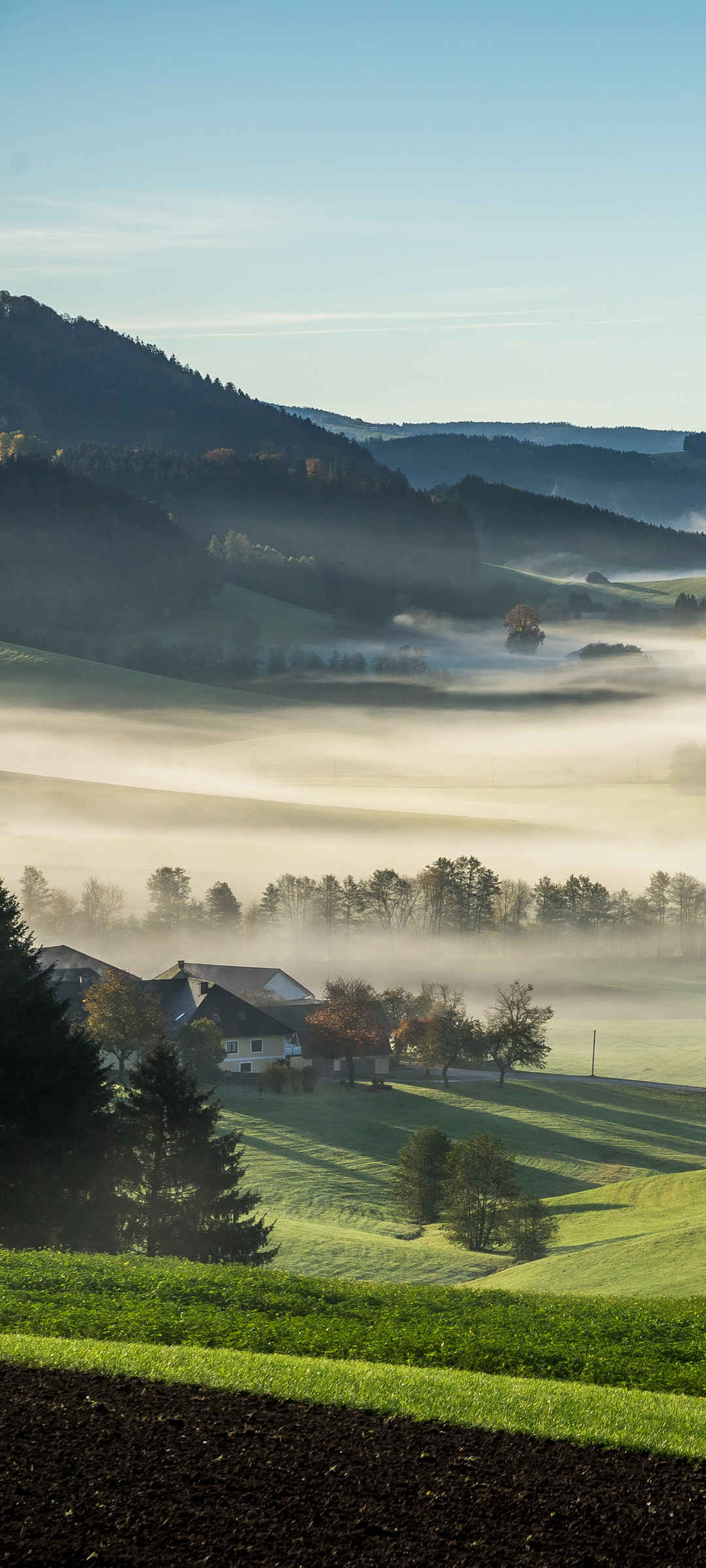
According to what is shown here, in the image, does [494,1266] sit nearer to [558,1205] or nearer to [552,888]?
[558,1205]

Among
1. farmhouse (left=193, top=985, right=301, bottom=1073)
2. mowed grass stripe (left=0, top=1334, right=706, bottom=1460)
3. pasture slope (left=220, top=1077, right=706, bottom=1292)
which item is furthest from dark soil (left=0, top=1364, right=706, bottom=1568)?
farmhouse (left=193, top=985, right=301, bottom=1073)

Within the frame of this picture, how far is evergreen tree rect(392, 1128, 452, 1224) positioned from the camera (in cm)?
7262

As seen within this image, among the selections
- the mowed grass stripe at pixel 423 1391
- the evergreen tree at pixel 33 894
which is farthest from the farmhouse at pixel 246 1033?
the mowed grass stripe at pixel 423 1391

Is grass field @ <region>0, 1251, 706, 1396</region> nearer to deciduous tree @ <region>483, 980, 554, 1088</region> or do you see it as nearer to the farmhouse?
the farmhouse

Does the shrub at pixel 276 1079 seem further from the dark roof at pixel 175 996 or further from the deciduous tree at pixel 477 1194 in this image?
the deciduous tree at pixel 477 1194

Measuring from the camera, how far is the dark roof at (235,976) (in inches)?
5044

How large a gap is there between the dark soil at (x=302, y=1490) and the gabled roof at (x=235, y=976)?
11086 centimetres

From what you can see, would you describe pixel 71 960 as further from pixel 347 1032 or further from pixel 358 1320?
pixel 358 1320

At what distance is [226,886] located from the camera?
176m

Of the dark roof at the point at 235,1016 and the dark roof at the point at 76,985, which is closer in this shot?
the dark roof at the point at 76,985

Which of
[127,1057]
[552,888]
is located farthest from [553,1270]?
[552,888]

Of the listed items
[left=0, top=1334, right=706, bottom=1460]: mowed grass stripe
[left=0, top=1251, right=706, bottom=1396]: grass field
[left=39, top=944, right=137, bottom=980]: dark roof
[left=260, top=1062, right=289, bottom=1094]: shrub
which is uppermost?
[left=0, top=1334, right=706, bottom=1460]: mowed grass stripe

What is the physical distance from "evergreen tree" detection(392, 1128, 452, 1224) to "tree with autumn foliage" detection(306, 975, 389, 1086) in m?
33.2

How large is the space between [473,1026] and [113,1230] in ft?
260
